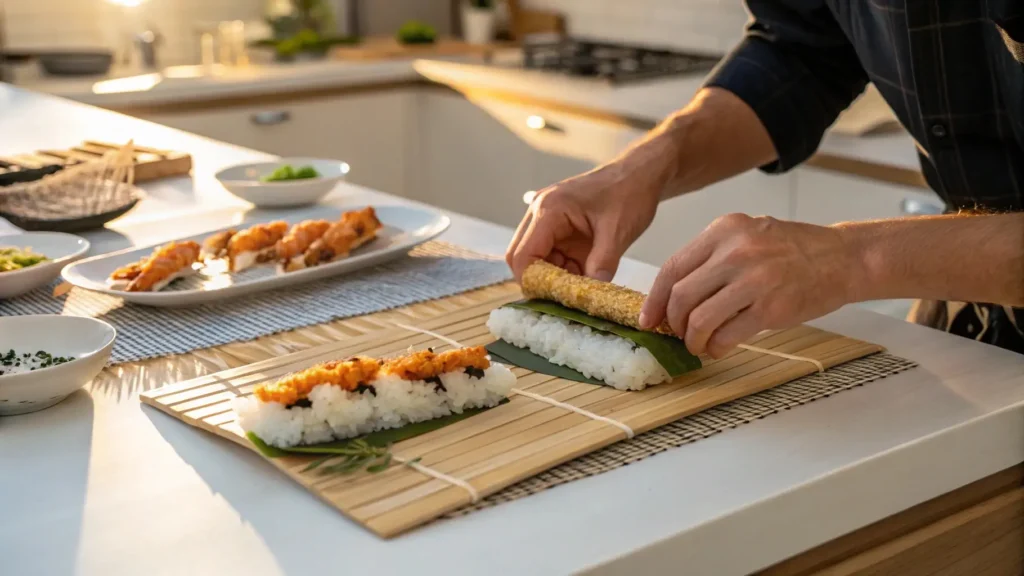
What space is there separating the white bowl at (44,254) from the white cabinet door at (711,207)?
1.42 meters

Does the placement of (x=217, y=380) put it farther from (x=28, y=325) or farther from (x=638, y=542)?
(x=638, y=542)

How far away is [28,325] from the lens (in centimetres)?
118

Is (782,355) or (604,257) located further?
(604,257)

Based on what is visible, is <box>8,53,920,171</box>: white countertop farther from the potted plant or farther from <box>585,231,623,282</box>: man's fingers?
<box>585,231,623,282</box>: man's fingers

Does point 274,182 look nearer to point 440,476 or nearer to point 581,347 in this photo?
point 581,347

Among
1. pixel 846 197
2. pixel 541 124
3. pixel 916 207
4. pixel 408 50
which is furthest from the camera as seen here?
pixel 408 50

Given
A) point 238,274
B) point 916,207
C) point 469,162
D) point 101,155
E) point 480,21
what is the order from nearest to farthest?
point 238,274
point 101,155
point 916,207
point 469,162
point 480,21

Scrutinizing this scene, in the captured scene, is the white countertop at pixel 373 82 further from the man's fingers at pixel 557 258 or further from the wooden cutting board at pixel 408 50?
the man's fingers at pixel 557 258

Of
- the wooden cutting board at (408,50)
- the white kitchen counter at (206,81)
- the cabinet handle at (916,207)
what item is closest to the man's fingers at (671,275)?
the cabinet handle at (916,207)

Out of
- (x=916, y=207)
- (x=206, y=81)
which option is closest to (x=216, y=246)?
(x=916, y=207)

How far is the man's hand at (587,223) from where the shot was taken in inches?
54.7

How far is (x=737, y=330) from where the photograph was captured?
109cm

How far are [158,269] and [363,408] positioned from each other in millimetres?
538

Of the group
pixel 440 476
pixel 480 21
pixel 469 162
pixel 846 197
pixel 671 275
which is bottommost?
pixel 469 162
